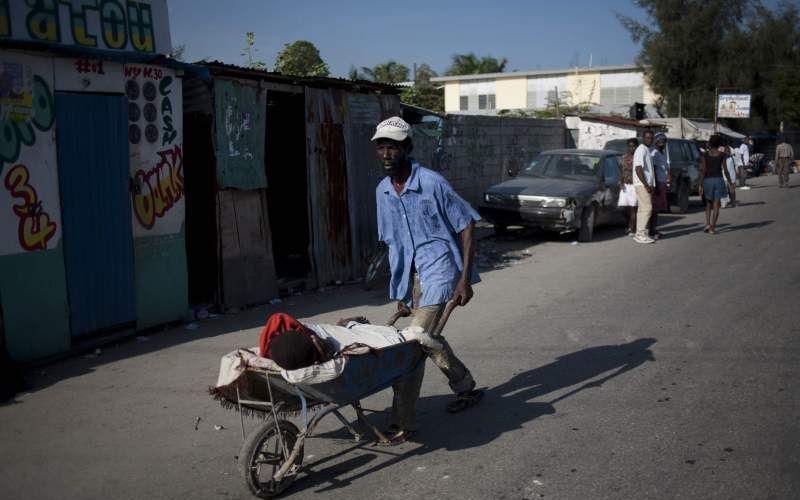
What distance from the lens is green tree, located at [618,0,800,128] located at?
152 feet

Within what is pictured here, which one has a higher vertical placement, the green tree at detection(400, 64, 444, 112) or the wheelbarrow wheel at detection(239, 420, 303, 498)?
the green tree at detection(400, 64, 444, 112)

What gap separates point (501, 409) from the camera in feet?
17.9

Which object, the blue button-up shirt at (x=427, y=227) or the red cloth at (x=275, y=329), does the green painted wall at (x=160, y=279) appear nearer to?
the blue button-up shirt at (x=427, y=227)

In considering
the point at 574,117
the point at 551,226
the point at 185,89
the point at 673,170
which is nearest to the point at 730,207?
the point at 673,170

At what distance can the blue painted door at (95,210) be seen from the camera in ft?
22.6

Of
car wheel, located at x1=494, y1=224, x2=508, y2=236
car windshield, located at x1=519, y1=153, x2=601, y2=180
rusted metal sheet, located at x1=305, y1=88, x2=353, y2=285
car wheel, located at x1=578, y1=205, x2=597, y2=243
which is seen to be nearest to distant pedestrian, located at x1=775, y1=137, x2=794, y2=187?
car windshield, located at x1=519, y1=153, x2=601, y2=180

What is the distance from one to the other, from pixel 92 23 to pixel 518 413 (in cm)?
535

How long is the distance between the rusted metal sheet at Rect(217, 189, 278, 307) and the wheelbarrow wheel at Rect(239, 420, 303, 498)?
4.80m

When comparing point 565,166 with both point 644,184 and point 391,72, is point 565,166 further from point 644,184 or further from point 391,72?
point 391,72

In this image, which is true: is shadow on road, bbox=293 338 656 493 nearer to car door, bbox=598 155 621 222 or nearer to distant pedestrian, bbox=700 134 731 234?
car door, bbox=598 155 621 222

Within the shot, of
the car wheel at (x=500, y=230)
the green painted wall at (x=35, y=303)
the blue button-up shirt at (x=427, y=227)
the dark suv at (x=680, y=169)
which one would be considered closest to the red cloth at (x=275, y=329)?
the blue button-up shirt at (x=427, y=227)

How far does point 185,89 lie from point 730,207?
17.4 metres

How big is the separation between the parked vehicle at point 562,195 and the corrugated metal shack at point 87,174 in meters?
7.76

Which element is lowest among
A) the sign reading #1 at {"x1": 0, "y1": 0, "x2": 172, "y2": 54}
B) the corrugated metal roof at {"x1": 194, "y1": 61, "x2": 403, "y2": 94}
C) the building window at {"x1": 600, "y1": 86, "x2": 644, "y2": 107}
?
the corrugated metal roof at {"x1": 194, "y1": 61, "x2": 403, "y2": 94}
